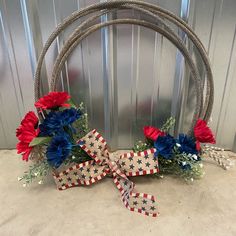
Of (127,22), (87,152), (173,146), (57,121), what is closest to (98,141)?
(87,152)

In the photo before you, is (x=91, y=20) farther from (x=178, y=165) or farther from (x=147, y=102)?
(x=178, y=165)

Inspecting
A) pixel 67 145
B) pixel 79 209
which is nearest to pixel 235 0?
pixel 67 145

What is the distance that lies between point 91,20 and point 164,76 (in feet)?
1.14

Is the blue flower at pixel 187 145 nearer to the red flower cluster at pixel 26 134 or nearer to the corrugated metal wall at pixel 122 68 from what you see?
the corrugated metal wall at pixel 122 68

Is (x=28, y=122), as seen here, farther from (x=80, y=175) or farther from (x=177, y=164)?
(x=177, y=164)

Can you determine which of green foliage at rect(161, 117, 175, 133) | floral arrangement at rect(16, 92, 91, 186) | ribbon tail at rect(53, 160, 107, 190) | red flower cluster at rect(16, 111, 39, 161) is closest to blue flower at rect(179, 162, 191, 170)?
green foliage at rect(161, 117, 175, 133)

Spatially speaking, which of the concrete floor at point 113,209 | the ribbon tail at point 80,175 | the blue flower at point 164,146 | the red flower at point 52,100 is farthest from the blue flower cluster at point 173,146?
the red flower at point 52,100

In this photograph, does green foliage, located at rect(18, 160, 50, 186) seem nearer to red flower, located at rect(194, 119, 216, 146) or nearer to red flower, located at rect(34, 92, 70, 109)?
red flower, located at rect(34, 92, 70, 109)

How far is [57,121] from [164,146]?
0.38m

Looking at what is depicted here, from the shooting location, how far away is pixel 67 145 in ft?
2.52

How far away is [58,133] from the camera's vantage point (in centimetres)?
78

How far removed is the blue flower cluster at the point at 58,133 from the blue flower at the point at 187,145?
0.39 meters

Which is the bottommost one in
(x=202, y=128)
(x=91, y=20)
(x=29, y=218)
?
(x=29, y=218)

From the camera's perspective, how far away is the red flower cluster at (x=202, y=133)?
2.76 feet
